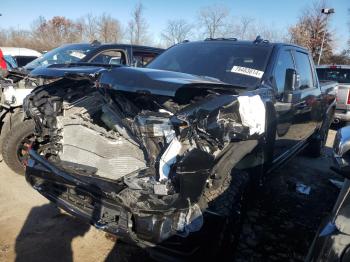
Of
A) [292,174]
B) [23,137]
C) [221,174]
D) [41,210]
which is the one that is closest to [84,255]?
[41,210]

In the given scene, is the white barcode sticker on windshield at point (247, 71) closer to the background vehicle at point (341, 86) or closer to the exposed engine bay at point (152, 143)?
the exposed engine bay at point (152, 143)

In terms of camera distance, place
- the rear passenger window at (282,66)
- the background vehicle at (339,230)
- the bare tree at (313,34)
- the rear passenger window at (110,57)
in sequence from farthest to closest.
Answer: the bare tree at (313,34) → the rear passenger window at (110,57) → the rear passenger window at (282,66) → the background vehicle at (339,230)

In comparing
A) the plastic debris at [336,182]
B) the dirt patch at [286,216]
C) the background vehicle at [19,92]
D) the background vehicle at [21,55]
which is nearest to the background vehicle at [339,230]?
the dirt patch at [286,216]

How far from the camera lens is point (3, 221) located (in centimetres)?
351

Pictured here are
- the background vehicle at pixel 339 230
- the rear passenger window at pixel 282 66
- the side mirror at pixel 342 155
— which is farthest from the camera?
the rear passenger window at pixel 282 66

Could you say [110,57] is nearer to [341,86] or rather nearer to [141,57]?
[141,57]

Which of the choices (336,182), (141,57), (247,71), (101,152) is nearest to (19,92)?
(141,57)

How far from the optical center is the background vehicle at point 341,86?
8.77 metres

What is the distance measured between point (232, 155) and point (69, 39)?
1674 inches

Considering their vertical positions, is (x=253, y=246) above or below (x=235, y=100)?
below

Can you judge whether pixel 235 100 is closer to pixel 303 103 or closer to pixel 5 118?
pixel 303 103

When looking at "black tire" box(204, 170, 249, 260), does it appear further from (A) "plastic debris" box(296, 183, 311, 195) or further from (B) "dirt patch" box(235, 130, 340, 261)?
(A) "plastic debris" box(296, 183, 311, 195)

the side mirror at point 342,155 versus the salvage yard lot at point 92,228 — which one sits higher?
the side mirror at point 342,155

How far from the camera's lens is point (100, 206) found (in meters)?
2.51
